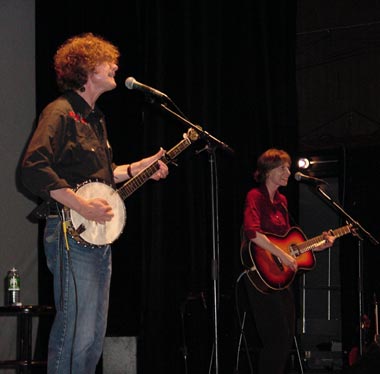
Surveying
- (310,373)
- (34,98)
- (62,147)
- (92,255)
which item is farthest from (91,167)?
(310,373)

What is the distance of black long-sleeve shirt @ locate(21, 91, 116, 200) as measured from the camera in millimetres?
2695

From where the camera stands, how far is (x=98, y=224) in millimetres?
2828

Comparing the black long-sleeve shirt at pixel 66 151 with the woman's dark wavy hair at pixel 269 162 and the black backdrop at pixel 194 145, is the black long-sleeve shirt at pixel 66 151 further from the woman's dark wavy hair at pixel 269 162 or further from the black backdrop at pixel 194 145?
the black backdrop at pixel 194 145

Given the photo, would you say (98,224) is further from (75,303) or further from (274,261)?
(274,261)

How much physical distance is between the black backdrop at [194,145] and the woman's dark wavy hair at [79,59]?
2.45m

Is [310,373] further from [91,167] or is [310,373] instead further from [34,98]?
[91,167]

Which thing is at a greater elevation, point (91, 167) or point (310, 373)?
point (91, 167)

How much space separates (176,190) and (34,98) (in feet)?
4.91

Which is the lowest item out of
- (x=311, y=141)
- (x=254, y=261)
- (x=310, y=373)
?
(x=310, y=373)

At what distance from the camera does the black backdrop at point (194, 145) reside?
5391 millimetres

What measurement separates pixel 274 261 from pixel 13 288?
2006 millimetres

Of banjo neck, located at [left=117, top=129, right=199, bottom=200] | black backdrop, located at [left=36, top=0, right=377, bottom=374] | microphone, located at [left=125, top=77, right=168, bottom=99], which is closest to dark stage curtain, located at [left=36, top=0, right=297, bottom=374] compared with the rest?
black backdrop, located at [left=36, top=0, right=377, bottom=374]

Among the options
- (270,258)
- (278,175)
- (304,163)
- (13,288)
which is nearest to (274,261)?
(270,258)

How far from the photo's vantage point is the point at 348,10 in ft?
23.6
